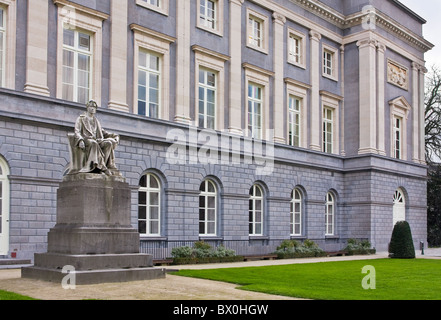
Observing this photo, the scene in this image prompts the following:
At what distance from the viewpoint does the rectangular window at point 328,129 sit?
3975 centimetres

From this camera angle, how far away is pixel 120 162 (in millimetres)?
25906

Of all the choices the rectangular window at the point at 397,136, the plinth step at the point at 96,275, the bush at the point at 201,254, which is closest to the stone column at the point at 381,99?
the rectangular window at the point at 397,136

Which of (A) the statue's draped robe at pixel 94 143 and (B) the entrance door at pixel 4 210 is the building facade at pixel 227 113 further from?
(A) the statue's draped robe at pixel 94 143

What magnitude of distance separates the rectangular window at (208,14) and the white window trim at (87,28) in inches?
259

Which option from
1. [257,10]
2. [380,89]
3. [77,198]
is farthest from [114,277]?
[380,89]

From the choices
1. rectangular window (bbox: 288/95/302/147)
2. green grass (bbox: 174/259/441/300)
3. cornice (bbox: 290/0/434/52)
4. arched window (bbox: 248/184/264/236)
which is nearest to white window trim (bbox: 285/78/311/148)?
rectangular window (bbox: 288/95/302/147)

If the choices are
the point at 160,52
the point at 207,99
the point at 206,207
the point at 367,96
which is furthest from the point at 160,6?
the point at 367,96

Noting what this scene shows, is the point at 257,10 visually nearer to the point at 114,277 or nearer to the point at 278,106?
the point at 278,106

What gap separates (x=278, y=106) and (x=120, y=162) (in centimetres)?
1249

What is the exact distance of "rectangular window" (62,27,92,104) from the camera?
24844mm

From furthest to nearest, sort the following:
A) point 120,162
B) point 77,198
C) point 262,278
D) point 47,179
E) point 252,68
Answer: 1. point 252,68
2. point 120,162
3. point 47,179
4. point 262,278
5. point 77,198

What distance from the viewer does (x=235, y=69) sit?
3225 centimetres

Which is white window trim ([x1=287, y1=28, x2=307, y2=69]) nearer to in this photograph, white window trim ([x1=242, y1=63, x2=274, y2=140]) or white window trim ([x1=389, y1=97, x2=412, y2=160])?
white window trim ([x1=242, y1=63, x2=274, y2=140])

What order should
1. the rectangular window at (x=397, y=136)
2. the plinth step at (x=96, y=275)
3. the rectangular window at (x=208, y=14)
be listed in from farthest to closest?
the rectangular window at (x=397, y=136) → the rectangular window at (x=208, y=14) → the plinth step at (x=96, y=275)
